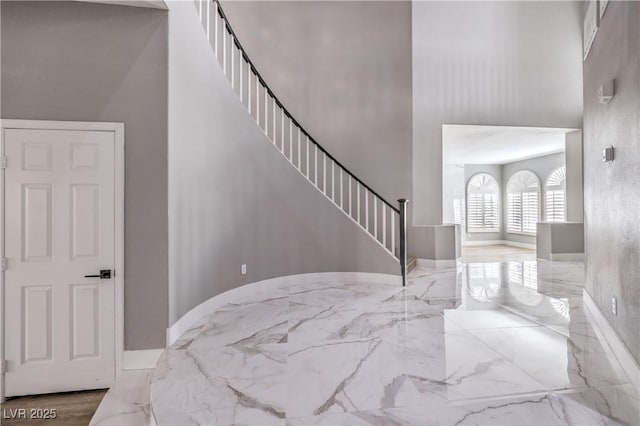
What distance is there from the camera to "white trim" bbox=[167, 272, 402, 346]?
3299mm

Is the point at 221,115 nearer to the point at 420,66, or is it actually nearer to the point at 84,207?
the point at 84,207

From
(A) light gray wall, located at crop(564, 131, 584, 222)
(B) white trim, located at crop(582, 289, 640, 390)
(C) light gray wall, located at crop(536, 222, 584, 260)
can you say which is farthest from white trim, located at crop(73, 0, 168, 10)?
(A) light gray wall, located at crop(564, 131, 584, 222)

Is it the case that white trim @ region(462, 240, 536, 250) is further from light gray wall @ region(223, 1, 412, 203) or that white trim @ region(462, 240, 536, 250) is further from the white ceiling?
light gray wall @ region(223, 1, 412, 203)

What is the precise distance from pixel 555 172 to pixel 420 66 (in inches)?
240

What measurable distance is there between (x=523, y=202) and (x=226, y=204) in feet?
34.2

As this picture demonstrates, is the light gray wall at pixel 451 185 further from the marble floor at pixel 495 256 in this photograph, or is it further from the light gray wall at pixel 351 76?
the light gray wall at pixel 351 76

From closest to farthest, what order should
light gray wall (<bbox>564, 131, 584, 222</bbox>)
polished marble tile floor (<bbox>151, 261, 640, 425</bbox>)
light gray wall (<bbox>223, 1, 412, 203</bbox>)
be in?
1. polished marble tile floor (<bbox>151, 261, 640, 425</bbox>)
2. light gray wall (<bbox>223, 1, 412, 203</bbox>)
3. light gray wall (<bbox>564, 131, 584, 222</bbox>)

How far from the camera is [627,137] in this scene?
2600mm

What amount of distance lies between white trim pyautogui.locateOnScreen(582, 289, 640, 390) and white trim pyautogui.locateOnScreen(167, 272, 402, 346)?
2340 millimetres

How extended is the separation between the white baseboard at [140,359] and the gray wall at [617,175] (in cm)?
377

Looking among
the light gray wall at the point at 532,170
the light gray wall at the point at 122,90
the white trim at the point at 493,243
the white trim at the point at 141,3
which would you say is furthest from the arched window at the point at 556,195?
Answer: the white trim at the point at 141,3

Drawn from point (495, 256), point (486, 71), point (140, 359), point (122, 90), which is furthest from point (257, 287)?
point (495, 256)

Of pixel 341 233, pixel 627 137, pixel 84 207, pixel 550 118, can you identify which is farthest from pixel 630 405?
pixel 550 118

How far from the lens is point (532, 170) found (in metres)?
10.7
